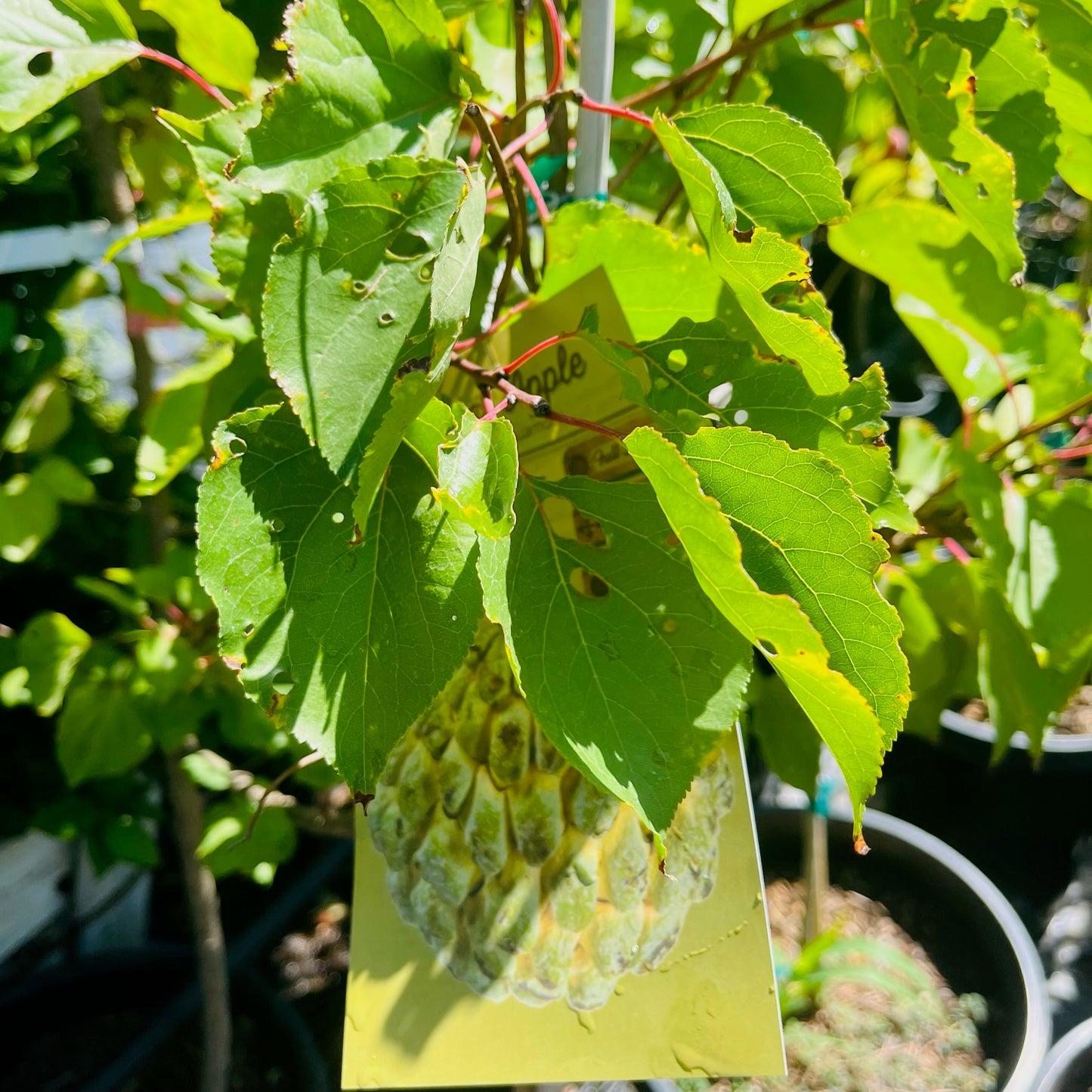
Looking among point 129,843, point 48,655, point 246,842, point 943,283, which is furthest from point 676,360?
point 129,843

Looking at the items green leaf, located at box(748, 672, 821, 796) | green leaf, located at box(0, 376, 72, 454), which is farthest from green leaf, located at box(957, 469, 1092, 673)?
green leaf, located at box(0, 376, 72, 454)

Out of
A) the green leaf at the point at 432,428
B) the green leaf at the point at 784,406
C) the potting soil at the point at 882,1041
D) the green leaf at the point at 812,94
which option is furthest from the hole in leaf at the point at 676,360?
the potting soil at the point at 882,1041

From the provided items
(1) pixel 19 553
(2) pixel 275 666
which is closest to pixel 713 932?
(2) pixel 275 666

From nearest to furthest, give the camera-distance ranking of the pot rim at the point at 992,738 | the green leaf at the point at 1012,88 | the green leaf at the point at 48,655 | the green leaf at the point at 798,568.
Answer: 1. the green leaf at the point at 798,568
2. the green leaf at the point at 1012,88
3. the green leaf at the point at 48,655
4. the pot rim at the point at 992,738

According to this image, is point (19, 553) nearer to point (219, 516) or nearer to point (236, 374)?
point (236, 374)

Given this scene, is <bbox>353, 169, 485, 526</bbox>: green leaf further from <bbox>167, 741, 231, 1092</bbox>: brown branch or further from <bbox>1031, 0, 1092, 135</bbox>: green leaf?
<bbox>167, 741, 231, 1092</bbox>: brown branch

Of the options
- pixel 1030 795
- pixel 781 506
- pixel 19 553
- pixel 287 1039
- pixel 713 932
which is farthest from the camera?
pixel 1030 795

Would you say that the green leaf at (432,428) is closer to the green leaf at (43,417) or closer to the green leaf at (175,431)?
the green leaf at (175,431)

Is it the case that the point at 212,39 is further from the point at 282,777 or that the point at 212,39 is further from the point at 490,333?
the point at 282,777

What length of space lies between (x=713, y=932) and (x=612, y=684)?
15 cm

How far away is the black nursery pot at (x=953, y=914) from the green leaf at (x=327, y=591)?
2.53ft

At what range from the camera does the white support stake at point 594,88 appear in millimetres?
409

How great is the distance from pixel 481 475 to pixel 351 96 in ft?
0.52

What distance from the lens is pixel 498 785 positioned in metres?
0.41
